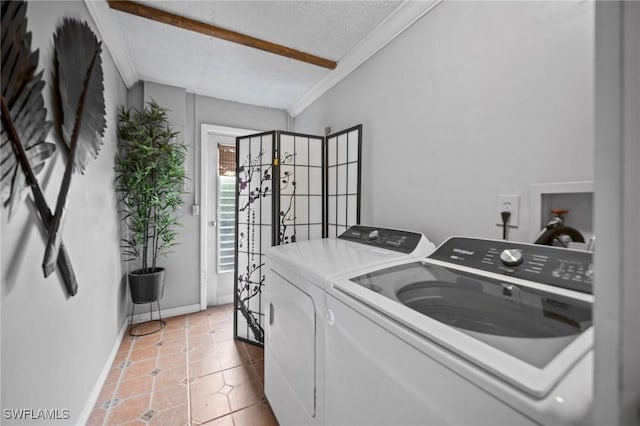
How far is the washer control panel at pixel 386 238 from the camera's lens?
4.60 ft

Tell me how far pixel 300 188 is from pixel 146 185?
4.56 ft

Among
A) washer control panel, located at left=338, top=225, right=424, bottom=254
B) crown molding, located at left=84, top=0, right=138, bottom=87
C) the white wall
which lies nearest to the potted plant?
crown molding, located at left=84, top=0, right=138, bottom=87

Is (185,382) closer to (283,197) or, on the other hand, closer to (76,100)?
(283,197)

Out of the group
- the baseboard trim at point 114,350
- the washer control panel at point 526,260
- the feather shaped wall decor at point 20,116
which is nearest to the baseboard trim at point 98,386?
the baseboard trim at point 114,350

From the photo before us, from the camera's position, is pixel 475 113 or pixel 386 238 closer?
pixel 475 113

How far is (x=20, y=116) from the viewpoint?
0.92 meters

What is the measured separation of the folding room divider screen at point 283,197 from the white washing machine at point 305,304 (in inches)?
25.1

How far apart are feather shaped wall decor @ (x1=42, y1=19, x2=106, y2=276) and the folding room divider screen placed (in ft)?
3.50

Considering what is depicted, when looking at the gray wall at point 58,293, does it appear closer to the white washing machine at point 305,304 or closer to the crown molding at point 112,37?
the crown molding at point 112,37

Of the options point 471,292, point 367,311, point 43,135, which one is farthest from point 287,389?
point 43,135

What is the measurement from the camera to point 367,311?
0.75 m

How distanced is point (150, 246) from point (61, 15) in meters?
2.01

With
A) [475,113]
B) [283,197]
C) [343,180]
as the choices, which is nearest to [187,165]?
[283,197]

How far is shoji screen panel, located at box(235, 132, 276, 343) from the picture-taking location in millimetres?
2279
